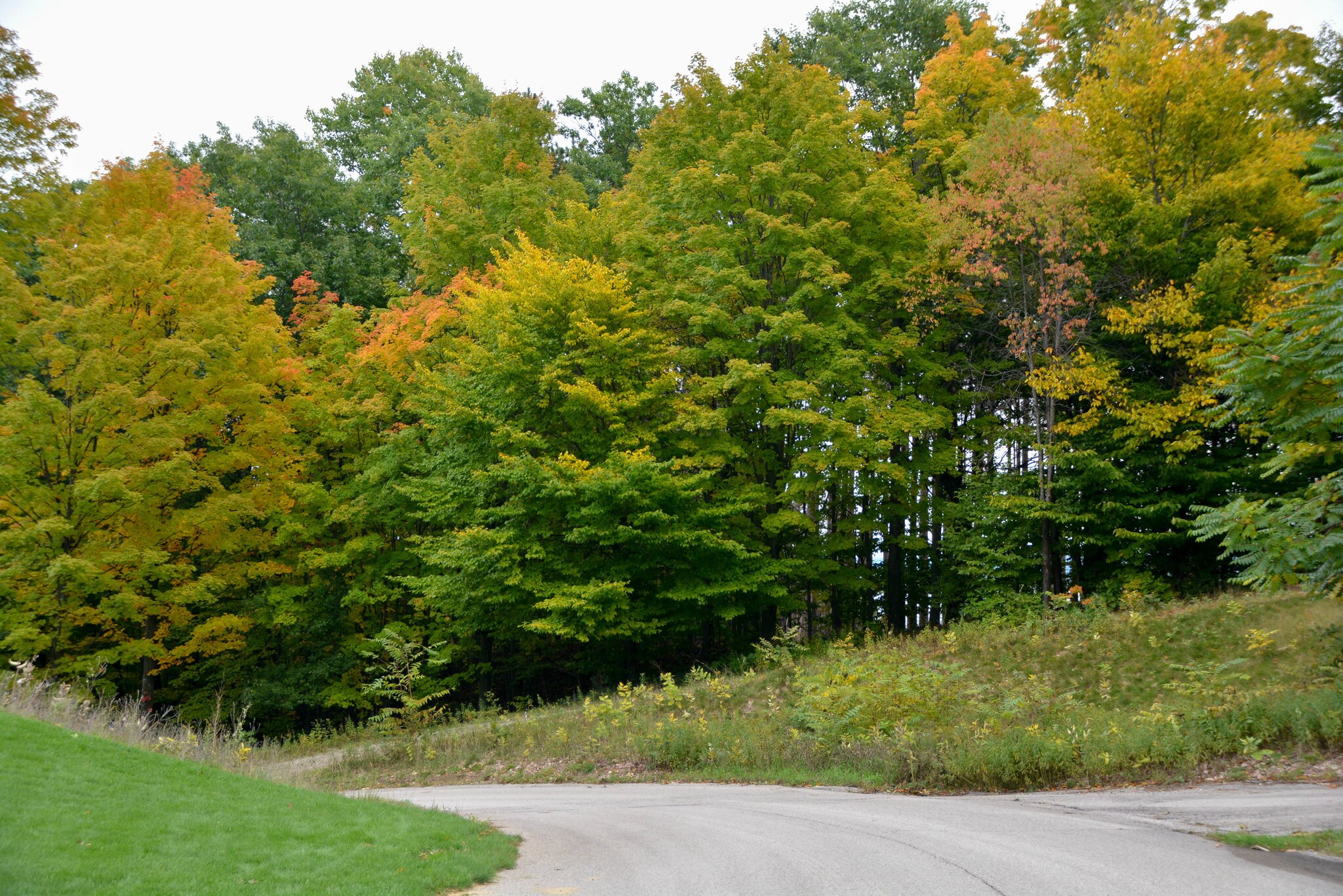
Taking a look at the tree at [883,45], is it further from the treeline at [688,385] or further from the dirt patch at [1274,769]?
the dirt patch at [1274,769]

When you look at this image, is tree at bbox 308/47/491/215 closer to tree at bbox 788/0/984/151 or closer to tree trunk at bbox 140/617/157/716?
tree at bbox 788/0/984/151

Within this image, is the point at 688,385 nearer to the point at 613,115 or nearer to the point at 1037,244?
the point at 1037,244

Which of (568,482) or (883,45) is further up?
(883,45)

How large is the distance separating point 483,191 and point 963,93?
15.7 m

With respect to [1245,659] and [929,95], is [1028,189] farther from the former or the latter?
[1245,659]

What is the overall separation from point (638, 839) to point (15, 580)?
60.4 ft

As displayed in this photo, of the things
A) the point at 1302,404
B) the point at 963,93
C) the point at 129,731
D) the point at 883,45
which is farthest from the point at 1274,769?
the point at 883,45

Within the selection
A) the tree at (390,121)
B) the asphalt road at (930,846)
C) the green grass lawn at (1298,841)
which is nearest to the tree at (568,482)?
the asphalt road at (930,846)

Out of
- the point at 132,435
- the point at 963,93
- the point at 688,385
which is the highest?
the point at 963,93

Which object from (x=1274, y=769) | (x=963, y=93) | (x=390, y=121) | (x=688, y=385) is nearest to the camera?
(x=1274, y=769)

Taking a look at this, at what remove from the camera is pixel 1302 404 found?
11.6 m

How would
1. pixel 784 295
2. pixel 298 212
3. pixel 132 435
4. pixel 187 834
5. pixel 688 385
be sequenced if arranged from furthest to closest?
pixel 298 212 → pixel 688 385 → pixel 784 295 → pixel 132 435 → pixel 187 834

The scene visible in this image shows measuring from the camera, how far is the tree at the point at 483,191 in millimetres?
28484

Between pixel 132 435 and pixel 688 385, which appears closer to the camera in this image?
pixel 132 435
